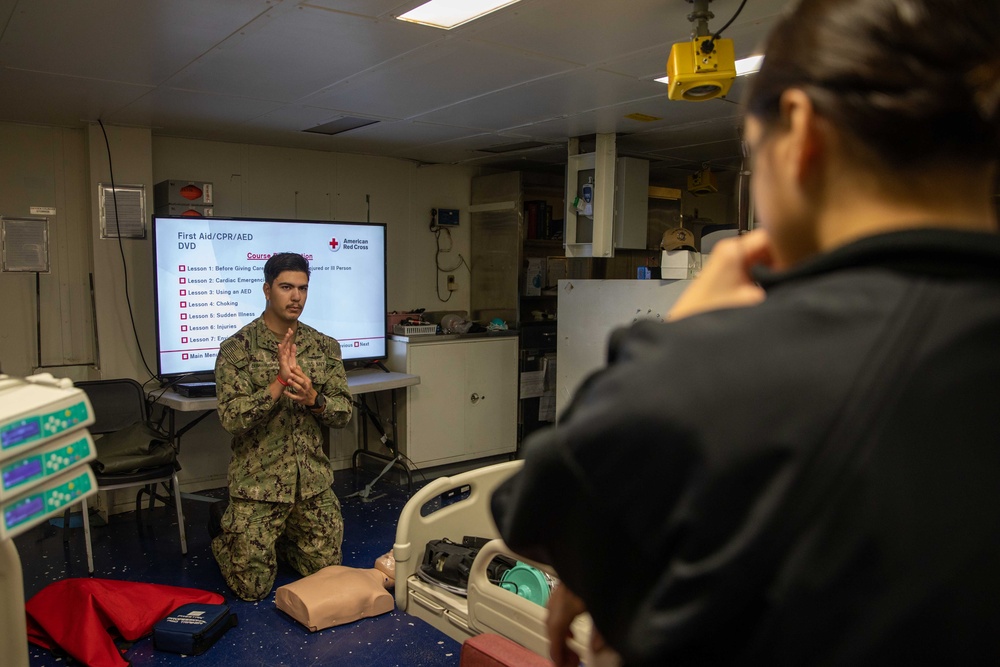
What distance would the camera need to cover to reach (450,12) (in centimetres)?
225

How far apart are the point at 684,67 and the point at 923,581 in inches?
76.4

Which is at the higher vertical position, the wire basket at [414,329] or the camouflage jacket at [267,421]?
the wire basket at [414,329]

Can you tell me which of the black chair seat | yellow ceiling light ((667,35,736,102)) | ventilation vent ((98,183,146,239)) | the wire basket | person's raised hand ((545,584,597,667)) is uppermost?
yellow ceiling light ((667,35,736,102))

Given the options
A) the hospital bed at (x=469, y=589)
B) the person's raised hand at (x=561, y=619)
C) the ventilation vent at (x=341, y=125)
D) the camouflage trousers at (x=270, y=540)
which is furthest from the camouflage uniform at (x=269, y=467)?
the person's raised hand at (x=561, y=619)

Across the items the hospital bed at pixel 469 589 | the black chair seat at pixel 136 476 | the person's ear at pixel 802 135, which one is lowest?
the black chair seat at pixel 136 476

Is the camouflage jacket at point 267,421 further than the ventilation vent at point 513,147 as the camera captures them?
No

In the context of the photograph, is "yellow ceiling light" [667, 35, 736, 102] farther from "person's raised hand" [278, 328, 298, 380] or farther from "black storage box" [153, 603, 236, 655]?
"black storage box" [153, 603, 236, 655]

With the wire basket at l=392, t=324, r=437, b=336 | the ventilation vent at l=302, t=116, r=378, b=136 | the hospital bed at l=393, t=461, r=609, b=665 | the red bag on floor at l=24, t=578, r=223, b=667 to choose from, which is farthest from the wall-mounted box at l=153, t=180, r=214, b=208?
the hospital bed at l=393, t=461, r=609, b=665

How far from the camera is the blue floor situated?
2548 mm

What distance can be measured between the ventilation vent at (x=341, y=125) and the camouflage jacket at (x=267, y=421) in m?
1.28

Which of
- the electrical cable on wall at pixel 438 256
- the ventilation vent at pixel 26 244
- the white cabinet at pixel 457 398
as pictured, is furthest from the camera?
the electrical cable on wall at pixel 438 256

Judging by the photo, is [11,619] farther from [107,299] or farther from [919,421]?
[107,299]

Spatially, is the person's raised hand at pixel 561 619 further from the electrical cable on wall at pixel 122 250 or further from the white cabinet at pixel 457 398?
the electrical cable on wall at pixel 122 250

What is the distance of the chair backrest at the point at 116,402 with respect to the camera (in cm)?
357
